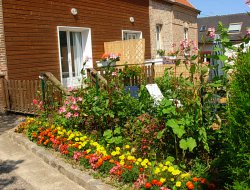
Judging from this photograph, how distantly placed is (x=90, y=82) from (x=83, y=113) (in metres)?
0.87

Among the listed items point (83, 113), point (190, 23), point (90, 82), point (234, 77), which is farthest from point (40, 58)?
point (190, 23)

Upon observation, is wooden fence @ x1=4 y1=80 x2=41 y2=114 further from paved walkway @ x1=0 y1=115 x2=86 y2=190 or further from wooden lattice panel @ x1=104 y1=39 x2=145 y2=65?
wooden lattice panel @ x1=104 y1=39 x2=145 y2=65

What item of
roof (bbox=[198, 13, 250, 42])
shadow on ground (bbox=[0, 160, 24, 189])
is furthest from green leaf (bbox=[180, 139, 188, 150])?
roof (bbox=[198, 13, 250, 42])

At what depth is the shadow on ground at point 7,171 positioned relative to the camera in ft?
14.7

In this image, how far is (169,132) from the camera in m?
4.37

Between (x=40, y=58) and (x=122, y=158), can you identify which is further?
(x=40, y=58)

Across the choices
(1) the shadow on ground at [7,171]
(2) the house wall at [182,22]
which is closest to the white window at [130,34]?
(2) the house wall at [182,22]

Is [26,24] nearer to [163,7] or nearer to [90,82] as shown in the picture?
[90,82]

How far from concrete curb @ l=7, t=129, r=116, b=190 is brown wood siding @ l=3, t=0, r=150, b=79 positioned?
12.6ft

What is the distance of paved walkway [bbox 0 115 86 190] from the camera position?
436 cm

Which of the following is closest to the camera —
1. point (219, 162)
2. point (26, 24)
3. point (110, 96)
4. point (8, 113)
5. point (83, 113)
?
point (219, 162)

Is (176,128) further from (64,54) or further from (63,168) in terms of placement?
(64,54)

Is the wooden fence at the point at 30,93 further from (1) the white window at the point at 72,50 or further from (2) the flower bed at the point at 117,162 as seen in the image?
(1) the white window at the point at 72,50

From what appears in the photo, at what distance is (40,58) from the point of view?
1031 centimetres
